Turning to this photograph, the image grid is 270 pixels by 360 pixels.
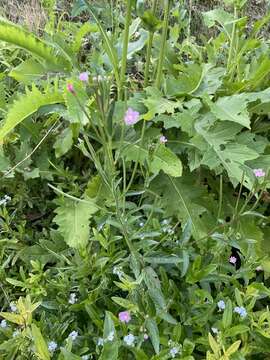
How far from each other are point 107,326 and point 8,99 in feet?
3.71

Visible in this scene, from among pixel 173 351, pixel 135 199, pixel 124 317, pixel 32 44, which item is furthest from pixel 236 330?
pixel 32 44

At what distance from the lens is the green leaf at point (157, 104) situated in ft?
5.97

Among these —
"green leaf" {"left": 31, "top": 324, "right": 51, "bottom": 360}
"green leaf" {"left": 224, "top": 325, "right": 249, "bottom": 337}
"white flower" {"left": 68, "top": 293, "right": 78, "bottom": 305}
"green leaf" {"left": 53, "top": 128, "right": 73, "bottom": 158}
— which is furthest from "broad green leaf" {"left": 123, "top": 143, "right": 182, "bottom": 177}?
"green leaf" {"left": 31, "top": 324, "right": 51, "bottom": 360}

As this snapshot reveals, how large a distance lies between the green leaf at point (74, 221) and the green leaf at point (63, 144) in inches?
6.5

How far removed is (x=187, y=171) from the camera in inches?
75.6

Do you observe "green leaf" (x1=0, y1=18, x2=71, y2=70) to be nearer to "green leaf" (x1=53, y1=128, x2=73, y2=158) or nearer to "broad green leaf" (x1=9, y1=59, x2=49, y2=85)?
"broad green leaf" (x1=9, y1=59, x2=49, y2=85)

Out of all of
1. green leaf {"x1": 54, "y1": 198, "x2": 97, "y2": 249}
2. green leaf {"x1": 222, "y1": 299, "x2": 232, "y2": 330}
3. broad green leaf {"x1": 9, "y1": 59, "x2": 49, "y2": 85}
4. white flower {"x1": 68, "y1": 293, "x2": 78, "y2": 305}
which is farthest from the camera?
broad green leaf {"x1": 9, "y1": 59, "x2": 49, "y2": 85}

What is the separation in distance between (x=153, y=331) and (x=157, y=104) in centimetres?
82

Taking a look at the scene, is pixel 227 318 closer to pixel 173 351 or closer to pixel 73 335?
pixel 173 351

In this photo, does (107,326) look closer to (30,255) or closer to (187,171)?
(30,255)

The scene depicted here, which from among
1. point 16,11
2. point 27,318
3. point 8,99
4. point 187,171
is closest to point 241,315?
point 27,318

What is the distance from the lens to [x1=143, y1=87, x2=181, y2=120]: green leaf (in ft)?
5.97

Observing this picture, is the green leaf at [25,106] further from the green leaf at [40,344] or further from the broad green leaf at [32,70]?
the green leaf at [40,344]

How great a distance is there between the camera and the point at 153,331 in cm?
128
